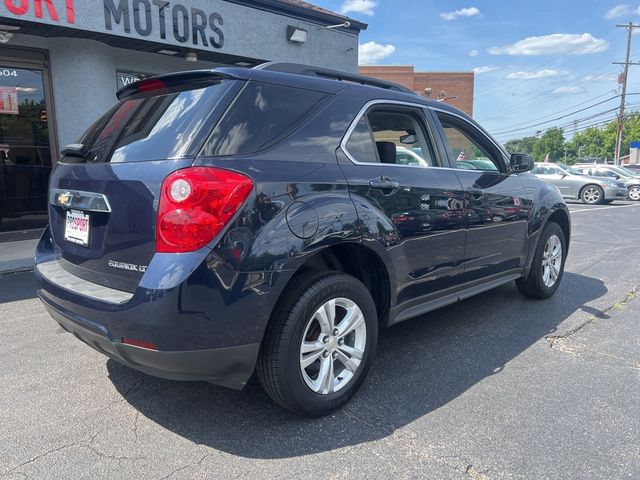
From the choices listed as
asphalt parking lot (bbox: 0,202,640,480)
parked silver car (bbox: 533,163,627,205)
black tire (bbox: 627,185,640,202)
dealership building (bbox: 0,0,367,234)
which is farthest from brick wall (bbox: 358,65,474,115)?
asphalt parking lot (bbox: 0,202,640,480)

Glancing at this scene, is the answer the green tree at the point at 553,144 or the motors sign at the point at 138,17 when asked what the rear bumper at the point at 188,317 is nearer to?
the motors sign at the point at 138,17

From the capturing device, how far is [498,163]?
423cm

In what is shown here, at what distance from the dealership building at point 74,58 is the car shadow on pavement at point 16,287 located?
338 cm

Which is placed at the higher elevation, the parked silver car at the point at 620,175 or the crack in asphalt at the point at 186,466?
the parked silver car at the point at 620,175

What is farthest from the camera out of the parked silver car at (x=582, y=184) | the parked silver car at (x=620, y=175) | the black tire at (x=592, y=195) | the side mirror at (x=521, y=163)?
the parked silver car at (x=620, y=175)

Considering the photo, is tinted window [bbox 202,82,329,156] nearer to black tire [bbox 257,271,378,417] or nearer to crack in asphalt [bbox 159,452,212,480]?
black tire [bbox 257,271,378,417]

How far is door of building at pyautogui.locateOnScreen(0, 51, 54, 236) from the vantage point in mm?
8359

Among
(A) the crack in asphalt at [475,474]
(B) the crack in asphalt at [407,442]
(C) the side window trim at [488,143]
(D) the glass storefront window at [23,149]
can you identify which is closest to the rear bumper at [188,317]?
(B) the crack in asphalt at [407,442]

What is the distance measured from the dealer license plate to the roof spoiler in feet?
2.74

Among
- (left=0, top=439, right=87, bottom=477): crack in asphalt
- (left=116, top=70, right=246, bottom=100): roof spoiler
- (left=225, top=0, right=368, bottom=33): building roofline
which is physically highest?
(left=225, top=0, right=368, bottom=33): building roofline

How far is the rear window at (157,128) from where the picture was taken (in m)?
2.35

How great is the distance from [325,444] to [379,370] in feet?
3.03

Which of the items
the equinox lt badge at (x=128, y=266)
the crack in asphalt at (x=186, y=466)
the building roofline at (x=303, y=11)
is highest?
the building roofline at (x=303, y=11)

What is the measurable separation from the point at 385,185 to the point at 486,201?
1286 millimetres
